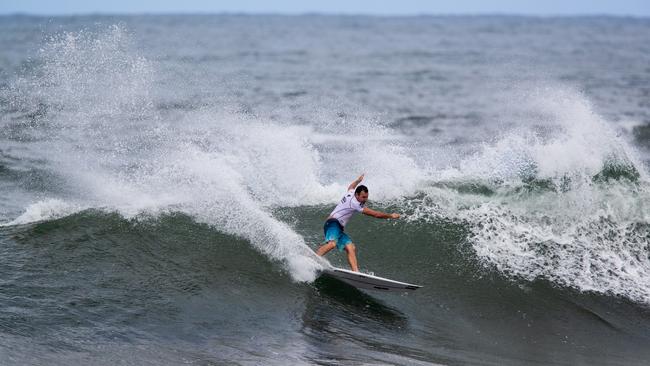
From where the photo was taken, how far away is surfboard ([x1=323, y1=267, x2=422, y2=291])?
11.2m

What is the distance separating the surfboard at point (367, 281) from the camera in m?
11.2

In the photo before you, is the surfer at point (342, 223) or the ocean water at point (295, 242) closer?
the ocean water at point (295, 242)

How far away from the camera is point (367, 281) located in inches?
445

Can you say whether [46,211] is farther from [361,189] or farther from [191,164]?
[361,189]

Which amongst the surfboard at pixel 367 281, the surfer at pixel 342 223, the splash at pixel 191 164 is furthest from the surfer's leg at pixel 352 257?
the splash at pixel 191 164

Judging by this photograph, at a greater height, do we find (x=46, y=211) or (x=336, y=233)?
(x=336, y=233)

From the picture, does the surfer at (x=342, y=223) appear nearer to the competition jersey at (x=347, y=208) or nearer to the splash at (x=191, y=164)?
the competition jersey at (x=347, y=208)

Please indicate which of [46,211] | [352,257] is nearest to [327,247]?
[352,257]

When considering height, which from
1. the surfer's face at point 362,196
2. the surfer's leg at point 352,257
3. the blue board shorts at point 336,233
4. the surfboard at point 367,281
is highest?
the surfer's face at point 362,196

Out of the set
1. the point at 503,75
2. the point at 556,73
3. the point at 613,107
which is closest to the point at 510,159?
the point at 613,107

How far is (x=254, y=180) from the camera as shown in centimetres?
1507

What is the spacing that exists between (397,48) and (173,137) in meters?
44.9

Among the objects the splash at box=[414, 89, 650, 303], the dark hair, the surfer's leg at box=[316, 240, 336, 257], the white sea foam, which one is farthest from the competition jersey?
the white sea foam

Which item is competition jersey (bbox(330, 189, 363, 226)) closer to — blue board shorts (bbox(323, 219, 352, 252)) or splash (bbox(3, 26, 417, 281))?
blue board shorts (bbox(323, 219, 352, 252))
